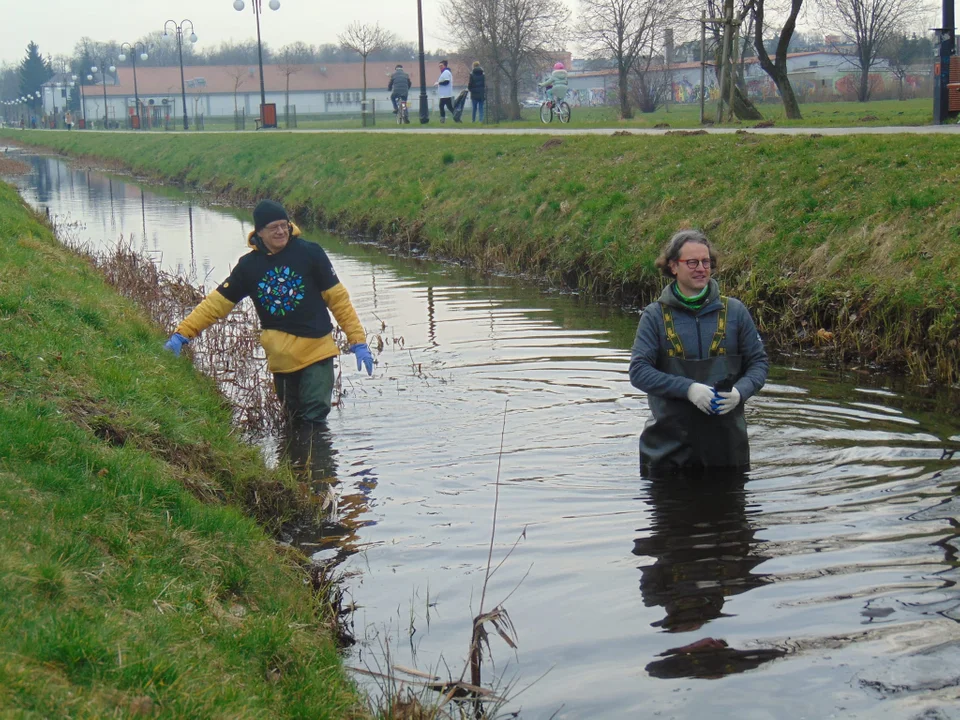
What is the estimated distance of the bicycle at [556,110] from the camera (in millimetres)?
35259

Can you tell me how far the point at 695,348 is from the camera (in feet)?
21.6

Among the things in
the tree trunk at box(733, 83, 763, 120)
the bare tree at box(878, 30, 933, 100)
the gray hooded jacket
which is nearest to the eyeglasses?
the gray hooded jacket

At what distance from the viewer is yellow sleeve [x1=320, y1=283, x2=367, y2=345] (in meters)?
8.23

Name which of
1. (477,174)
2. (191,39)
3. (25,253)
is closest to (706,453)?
(25,253)

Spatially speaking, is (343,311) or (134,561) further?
(343,311)

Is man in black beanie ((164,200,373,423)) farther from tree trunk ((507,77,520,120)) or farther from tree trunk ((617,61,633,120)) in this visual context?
tree trunk ((507,77,520,120))

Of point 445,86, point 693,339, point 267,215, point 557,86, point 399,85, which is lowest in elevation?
point 693,339

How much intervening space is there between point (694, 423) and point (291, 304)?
2946 mm

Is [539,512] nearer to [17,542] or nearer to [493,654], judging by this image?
[493,654]

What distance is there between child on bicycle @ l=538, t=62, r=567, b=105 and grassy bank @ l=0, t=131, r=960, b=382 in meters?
7.02

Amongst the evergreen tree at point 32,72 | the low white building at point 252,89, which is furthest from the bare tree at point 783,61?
the evergreen tree at point 32,72

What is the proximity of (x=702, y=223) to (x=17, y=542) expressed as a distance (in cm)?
1212

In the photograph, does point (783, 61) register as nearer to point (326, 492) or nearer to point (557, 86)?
point (557, 86)

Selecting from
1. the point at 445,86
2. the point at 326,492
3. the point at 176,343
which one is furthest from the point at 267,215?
the point at 445,86
